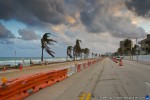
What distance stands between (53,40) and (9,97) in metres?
57.8

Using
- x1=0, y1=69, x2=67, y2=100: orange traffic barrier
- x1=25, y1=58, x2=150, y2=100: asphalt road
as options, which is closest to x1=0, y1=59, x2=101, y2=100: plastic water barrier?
x1=0, y1=69, x2=67, y2=100: orange traffic barrier

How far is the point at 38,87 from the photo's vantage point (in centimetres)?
1397

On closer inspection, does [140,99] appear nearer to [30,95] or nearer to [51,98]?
[51,98]

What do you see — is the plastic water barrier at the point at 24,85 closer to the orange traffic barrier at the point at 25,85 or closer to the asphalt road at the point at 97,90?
Result: the orange traffic barrier at the point at 25,85

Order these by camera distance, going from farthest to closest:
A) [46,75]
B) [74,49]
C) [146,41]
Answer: [74,49] < [146,41] < [46,75]

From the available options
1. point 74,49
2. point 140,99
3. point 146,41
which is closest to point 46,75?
point 140,99

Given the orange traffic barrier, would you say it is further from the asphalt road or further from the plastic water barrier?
the asphalt road

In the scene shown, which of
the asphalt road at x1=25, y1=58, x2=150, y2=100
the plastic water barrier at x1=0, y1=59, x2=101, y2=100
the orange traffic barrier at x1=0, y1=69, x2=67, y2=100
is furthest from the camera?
the asphalt road at x1=25, y1=58, x2=150, y2=100

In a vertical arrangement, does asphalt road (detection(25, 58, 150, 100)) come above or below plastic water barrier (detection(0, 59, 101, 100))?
below

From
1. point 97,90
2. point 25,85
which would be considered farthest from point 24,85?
point 97,90

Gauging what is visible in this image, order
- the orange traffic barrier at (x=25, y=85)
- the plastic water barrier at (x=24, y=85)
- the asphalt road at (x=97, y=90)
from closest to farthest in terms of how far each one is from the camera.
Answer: the plastic water barrier at (x=24, y=85) → the orange traffic barrier at (x=25, y=85) → the asphalt road at (x=97, y=90)

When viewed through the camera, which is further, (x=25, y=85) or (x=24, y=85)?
(x=25, y=85)

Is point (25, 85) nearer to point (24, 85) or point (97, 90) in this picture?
point (24, 85)

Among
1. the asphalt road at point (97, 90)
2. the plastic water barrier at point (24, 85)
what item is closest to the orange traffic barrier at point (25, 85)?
the plastic water barrier at point (24, 85)
